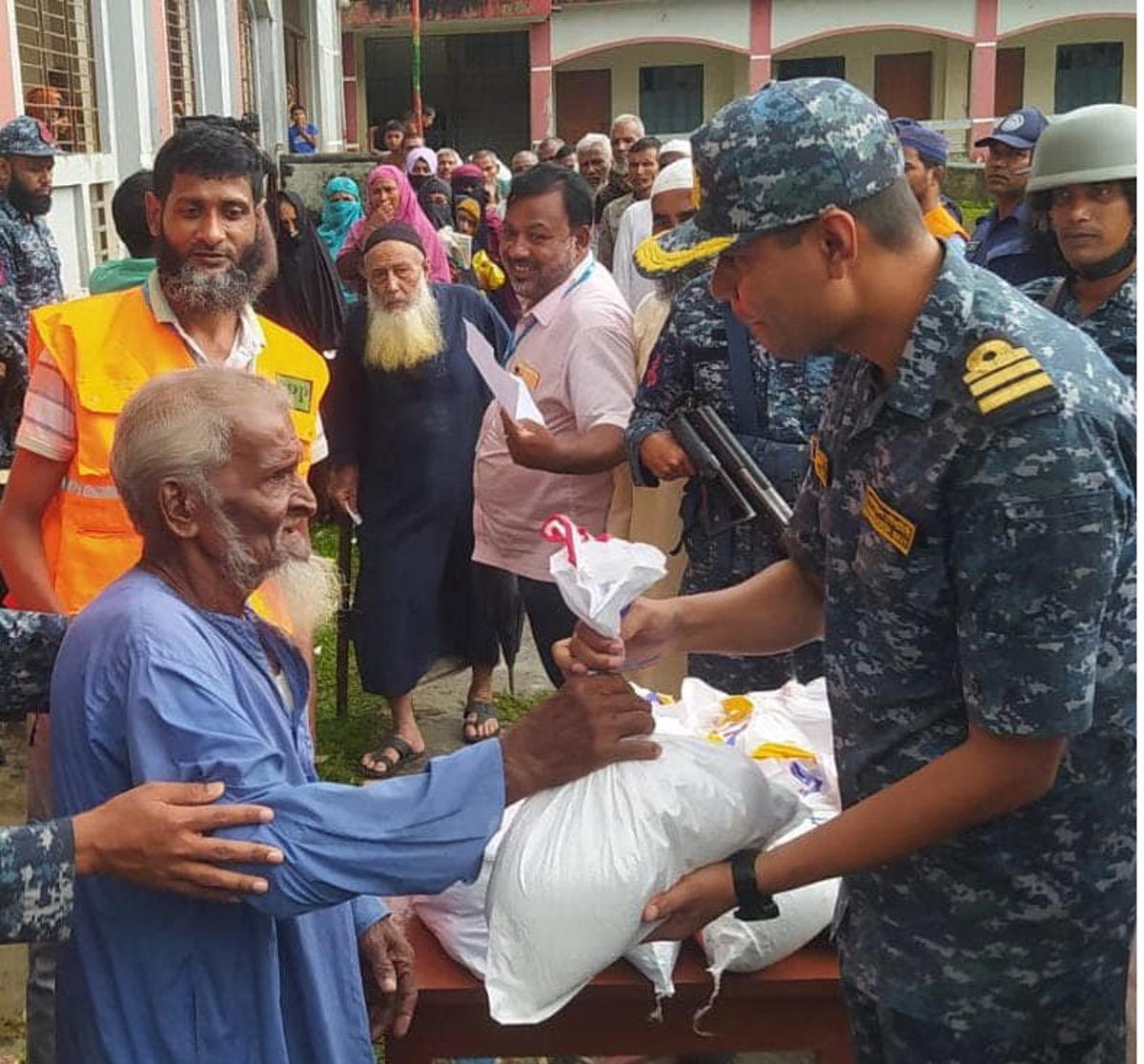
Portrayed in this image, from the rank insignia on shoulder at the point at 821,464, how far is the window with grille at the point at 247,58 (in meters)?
17.1

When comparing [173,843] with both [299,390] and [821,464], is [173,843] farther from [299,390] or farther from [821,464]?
[299,390]

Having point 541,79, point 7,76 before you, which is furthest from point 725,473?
point 541,79

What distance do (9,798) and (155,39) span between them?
9.87 meters

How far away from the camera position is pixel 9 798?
4531 millimetres

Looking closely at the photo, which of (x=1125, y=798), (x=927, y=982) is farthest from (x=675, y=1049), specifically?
(x=1125, y=798)

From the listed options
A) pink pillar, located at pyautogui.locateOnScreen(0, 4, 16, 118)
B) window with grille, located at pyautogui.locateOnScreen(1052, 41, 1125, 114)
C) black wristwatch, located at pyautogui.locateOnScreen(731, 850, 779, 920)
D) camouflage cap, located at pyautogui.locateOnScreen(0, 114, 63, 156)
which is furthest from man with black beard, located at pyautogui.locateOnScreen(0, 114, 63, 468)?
window with grille, located at pyautogui.locateOnScreen(1052, 41, 1125, 114)

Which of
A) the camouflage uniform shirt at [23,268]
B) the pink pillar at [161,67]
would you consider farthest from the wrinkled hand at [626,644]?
the pink pillar at [161,67]

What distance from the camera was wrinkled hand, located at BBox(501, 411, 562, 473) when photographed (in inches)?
152

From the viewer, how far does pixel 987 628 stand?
1.56 metres

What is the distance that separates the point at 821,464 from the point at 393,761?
3.16 m

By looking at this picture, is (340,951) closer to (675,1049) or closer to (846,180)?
(675,1049)

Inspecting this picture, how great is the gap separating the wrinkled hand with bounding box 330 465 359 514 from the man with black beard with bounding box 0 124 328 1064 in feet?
6.42

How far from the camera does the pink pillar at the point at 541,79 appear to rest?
33438mm

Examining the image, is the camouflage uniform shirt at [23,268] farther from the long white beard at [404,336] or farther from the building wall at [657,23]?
the building wall at [657,23]
